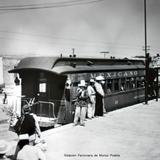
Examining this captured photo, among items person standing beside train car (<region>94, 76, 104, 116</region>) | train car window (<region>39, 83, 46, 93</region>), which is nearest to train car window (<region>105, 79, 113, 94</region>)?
person standing beside train car (<region>94, 76, 104, 116</region>)

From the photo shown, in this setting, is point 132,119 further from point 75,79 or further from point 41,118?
point 41,118

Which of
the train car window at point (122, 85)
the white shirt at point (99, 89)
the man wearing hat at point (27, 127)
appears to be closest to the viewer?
the man wearing hat at point (27, 127)

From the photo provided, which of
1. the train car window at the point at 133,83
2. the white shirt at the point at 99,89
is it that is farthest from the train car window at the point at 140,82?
the white shirt at the point at 99,89

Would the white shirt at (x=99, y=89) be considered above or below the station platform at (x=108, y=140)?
above

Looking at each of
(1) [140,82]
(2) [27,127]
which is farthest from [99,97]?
(1) [140,82]

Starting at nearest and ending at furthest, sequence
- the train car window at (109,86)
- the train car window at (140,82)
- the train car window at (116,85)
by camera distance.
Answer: the train car window at (109,86) → the train car window at (116,85) → the train car window at (140,82)

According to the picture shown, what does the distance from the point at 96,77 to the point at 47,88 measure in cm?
277

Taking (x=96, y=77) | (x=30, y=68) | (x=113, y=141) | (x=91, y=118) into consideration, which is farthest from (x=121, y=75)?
(x=113, y=141)

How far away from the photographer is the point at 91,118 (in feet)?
47.9

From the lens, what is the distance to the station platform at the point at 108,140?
8641 millimetres

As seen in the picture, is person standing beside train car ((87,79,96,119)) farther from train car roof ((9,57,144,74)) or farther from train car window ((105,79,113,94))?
train car window ((105,79,113,94))

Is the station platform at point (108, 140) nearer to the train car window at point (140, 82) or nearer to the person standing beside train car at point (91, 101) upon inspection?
the person standing beside train car at point (91, 101)

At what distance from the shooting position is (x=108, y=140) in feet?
34.1

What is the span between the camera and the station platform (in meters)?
8.64
